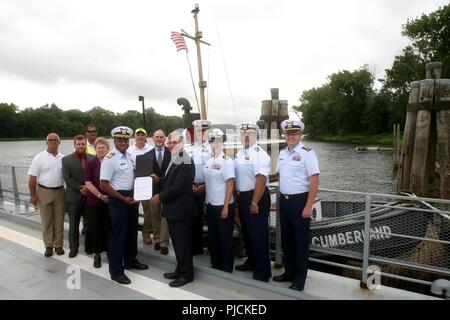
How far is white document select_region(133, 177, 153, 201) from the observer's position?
135 inches

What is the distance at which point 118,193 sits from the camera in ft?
11.5

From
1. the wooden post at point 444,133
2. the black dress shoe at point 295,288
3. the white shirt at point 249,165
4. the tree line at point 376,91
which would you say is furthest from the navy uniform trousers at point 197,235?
the tree line at point 376,91

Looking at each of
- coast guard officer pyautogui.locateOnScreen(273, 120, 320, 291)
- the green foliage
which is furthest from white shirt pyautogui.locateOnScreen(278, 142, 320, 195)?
the green foliage

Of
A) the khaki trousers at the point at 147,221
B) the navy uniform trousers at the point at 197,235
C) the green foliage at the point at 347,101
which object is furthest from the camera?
the green foliage at the point at 347,101

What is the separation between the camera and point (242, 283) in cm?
328

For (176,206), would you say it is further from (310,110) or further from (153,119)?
(310,110)

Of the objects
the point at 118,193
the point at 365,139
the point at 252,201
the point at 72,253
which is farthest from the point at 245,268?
the point at 365,139

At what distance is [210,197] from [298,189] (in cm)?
87

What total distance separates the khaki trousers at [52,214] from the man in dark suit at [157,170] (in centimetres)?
112

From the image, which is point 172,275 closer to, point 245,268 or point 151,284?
point 151,284

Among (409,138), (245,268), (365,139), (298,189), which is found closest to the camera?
(298,189)

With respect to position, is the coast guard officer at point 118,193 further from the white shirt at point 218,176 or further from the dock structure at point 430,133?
the dock structure at point 430,133

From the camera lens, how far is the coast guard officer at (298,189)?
3143 millimetres
